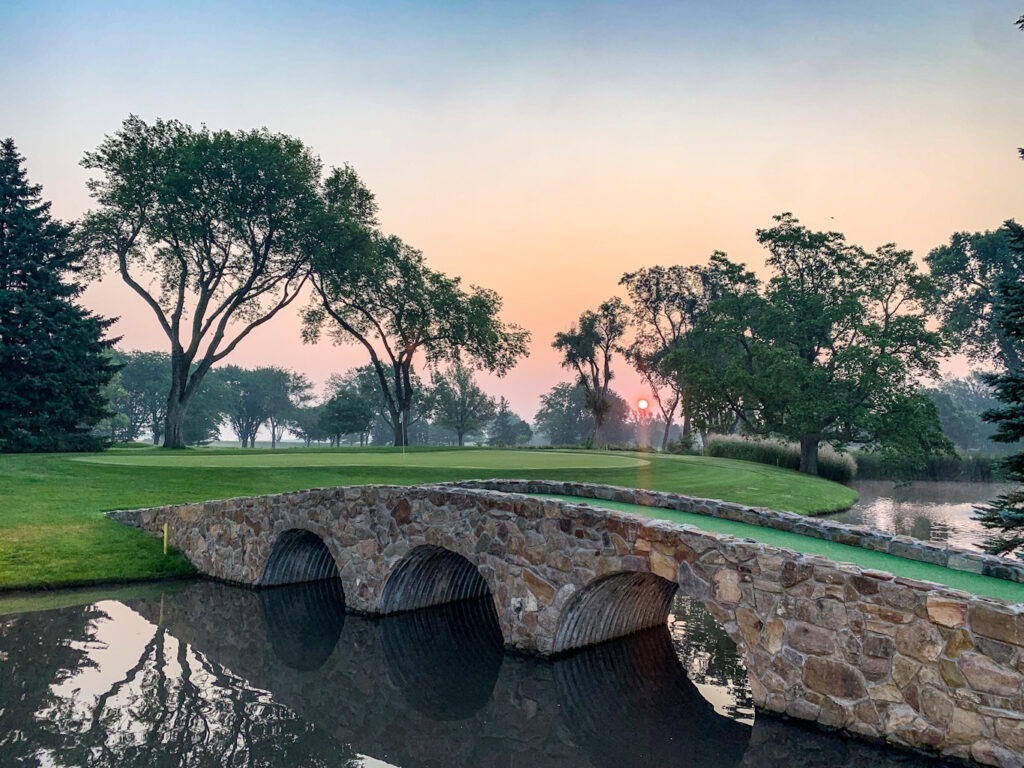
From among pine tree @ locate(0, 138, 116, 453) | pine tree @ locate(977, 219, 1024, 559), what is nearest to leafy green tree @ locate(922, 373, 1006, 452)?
pine tree @ locate(977, 219, 1024, 559)

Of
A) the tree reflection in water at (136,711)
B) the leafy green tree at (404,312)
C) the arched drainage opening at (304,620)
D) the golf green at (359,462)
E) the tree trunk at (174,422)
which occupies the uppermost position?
the leafy green tree at (404,312)

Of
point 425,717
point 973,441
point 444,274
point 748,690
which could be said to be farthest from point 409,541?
point 973,441

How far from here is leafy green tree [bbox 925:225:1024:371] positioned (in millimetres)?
58781

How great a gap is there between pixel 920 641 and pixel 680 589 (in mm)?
3558

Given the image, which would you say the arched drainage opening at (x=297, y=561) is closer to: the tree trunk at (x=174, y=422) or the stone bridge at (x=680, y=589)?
the stone bridge at (x=680, y=589)

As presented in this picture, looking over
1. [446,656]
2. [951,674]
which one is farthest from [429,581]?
[951,674]

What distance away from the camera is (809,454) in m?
41.9

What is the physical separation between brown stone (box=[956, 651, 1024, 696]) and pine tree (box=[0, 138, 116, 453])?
37542 mm

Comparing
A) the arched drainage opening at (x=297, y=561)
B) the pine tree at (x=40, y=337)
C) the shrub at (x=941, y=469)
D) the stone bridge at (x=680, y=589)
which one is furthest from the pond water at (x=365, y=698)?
the shrub at (x=941, y=469)

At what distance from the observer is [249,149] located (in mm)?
38625

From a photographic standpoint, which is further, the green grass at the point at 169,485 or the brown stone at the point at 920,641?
the green grass at the point at 169,485

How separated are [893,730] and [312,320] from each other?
51952 mm

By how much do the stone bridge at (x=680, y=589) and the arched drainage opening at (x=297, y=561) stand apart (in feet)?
0.20

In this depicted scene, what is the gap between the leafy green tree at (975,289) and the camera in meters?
58.8
